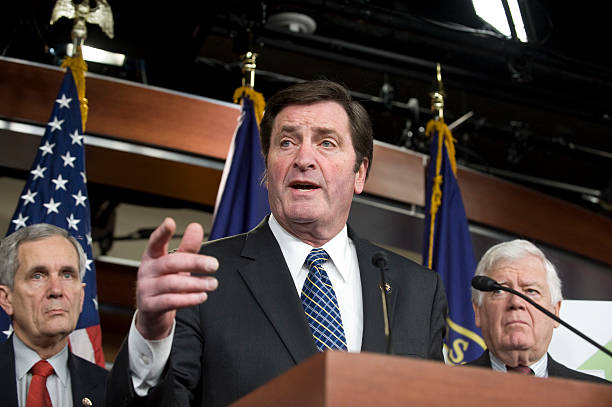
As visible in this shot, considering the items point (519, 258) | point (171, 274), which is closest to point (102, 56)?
point (519, 258)

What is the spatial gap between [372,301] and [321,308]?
0.41 ft

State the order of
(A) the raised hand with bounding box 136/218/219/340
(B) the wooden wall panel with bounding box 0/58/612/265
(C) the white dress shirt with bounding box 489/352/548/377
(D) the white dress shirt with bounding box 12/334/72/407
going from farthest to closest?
(B) the wooden wall panel with bounding box 0/58/612/265 → (C) the white dress shirt with bounding box 489/352/548/377 → (D) the white dress shirt with bounding box 12/334/72/407 → (A) the raised hand with bounding box 136/218/219/340

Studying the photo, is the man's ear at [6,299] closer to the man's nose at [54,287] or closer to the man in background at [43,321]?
the man in background at [43,321]

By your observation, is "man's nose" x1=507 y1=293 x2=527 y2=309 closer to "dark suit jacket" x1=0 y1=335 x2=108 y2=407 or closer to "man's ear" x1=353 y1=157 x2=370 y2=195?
"man's ear" x1=353 y1=157 x2=370 y2=195

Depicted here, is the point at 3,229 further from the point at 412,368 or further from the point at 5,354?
the point at 412,368

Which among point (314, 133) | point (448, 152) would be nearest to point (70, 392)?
point (314, 133)

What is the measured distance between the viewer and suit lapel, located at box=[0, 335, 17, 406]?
7.28 ft

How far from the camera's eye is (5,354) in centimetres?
235

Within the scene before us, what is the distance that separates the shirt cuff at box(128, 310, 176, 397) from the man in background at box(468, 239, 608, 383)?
1388 mm

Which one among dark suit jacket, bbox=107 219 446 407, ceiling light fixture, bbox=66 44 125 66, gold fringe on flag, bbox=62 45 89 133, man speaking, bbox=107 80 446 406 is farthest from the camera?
ceiling light fixture, bbox=66 44 125 66

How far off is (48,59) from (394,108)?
243 cm

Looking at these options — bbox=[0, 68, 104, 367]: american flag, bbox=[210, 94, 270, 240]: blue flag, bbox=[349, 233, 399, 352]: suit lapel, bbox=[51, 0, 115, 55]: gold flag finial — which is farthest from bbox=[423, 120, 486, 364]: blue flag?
bbox=[349, 233, 399, 352]: suit lapel

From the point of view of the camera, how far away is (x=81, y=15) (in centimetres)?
367

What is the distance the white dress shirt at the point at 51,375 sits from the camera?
232cm
